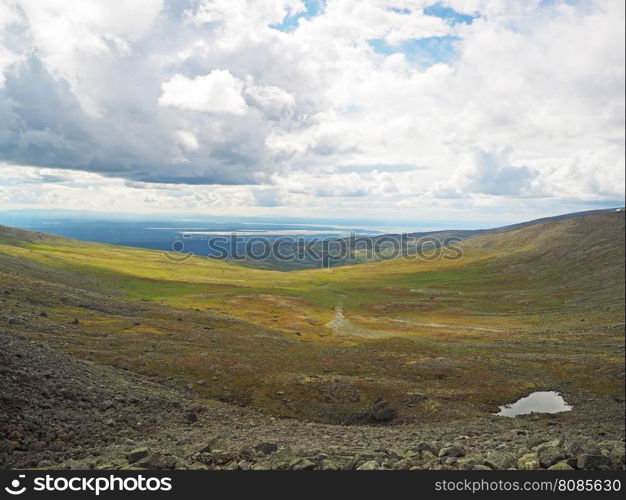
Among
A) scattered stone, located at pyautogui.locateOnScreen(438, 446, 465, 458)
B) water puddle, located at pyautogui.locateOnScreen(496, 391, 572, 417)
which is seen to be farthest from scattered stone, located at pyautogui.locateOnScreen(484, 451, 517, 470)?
water puddle, located at pyautogui.locateOnScreen(496, 391, 572, 417)

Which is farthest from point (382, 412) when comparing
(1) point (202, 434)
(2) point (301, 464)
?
(2) point (301, 464)

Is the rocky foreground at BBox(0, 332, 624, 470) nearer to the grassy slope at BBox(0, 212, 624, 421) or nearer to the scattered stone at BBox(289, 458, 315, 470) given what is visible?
the scattered stone at BBox(289, 458, 315, 470)

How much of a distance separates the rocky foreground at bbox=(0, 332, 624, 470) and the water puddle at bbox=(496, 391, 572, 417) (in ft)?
8.38

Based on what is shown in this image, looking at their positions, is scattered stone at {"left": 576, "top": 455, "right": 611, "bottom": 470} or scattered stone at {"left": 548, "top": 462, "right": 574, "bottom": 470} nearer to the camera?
scattered stone at {"left": 548, "top": 462, "right": 574, "bottom": 470}

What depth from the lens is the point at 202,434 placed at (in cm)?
2856

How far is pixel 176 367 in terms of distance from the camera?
156ft

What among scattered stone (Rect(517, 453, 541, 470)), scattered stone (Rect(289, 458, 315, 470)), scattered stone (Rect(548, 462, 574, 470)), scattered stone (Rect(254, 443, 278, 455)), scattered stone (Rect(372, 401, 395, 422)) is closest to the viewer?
scattered stone (Rect(289, 458, 315, 470))

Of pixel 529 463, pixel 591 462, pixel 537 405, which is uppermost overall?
pixel 591 462

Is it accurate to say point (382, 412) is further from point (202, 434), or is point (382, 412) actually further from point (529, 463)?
Answer: point (529, 463)

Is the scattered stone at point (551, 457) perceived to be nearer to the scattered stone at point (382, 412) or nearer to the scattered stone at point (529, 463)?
the scattered stone at point (529, 463)

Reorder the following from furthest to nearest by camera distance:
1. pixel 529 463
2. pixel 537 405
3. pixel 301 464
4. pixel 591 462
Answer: pixel 537 405 < pixel 529 463 < pixel 591 462 < pixel 301 464

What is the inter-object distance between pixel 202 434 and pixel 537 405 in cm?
4075

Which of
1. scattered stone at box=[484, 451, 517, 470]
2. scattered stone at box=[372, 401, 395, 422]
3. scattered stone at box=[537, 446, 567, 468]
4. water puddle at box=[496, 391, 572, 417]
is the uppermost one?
scattered stone at box=[537, 446, 567, 468]

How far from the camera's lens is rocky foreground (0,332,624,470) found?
69.2ft
